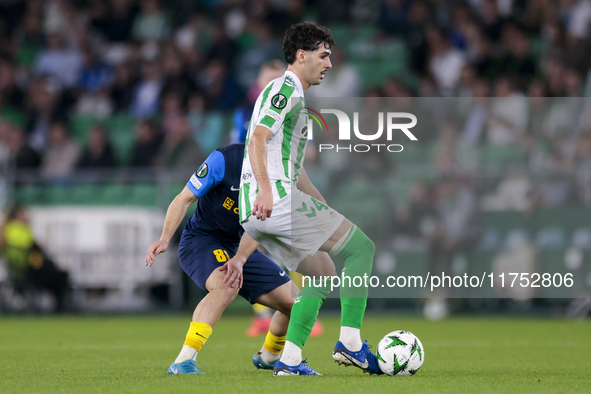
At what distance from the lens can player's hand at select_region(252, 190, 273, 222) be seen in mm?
4582

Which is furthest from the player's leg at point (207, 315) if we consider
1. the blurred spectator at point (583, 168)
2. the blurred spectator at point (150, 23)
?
the blurred spectator at point (150, 23)

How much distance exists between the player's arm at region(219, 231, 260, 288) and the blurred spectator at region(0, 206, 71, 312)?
7427 mm

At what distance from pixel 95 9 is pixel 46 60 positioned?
1.61 meters

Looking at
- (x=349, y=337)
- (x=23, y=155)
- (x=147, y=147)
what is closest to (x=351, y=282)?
(x=349, y=337)

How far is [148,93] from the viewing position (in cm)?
1508

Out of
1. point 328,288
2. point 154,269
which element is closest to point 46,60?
point 154,269

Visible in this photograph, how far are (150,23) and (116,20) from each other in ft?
2.38

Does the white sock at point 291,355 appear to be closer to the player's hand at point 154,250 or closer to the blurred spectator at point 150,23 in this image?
the player's hand at point 154,250

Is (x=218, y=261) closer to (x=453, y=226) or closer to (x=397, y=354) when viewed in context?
(x=397, y=354)

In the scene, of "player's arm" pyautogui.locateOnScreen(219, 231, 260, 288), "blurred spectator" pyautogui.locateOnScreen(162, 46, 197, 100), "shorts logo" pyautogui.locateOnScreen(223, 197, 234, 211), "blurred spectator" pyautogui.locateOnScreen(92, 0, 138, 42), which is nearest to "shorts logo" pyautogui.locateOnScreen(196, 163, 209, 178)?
"shorts logo" pyautogui.locateOnScreen(223, 197, 234, 211)

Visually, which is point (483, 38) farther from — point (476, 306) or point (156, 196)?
point (156, 196)

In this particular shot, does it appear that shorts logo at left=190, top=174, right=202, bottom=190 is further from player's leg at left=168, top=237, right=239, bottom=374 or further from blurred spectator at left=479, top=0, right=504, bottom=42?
blurred spectator at left=479, top=0, right=504, bottom=42

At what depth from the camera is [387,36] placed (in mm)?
14922

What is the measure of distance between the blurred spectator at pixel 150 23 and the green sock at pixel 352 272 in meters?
12.4
